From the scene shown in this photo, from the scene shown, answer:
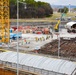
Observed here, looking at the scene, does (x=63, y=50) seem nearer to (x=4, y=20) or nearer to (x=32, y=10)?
(x=4, y=20)

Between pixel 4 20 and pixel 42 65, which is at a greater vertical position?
pixel 42 65

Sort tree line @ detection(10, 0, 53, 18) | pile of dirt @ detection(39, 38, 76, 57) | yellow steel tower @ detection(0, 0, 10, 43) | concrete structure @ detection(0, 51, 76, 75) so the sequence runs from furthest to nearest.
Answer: tree line @ detection(10, 0, 53, 18), yellow steel tower @ detection(0, 0, 10, 43), pile of dirt @ detection(39, 38, 76, 57), concrete structure @ detection(0, 51, 76, 75)

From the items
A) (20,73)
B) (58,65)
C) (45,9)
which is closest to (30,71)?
(20,73)

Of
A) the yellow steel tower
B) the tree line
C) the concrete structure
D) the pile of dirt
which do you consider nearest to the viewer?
the concrete structure

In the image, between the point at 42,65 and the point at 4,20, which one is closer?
the point at 42,65

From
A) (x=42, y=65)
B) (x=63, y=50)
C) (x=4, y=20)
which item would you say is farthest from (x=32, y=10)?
(x=42, y=65)

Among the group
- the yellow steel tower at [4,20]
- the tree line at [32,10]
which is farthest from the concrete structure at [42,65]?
the tree line at [32,10]

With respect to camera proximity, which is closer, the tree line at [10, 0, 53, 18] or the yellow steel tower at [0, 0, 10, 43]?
the yellow steel tower at [0, 0, 10, 43]

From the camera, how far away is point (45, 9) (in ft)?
332

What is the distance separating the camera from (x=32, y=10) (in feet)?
316

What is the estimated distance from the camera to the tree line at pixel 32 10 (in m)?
90.2

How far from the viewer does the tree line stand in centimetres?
9015

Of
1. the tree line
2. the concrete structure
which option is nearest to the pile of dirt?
the concrete structure

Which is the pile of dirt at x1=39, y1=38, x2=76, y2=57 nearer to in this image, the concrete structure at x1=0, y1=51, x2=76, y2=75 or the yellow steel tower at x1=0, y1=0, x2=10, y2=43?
the yellow steel tower at x1=0, y1=0, x2=10, y2=43
